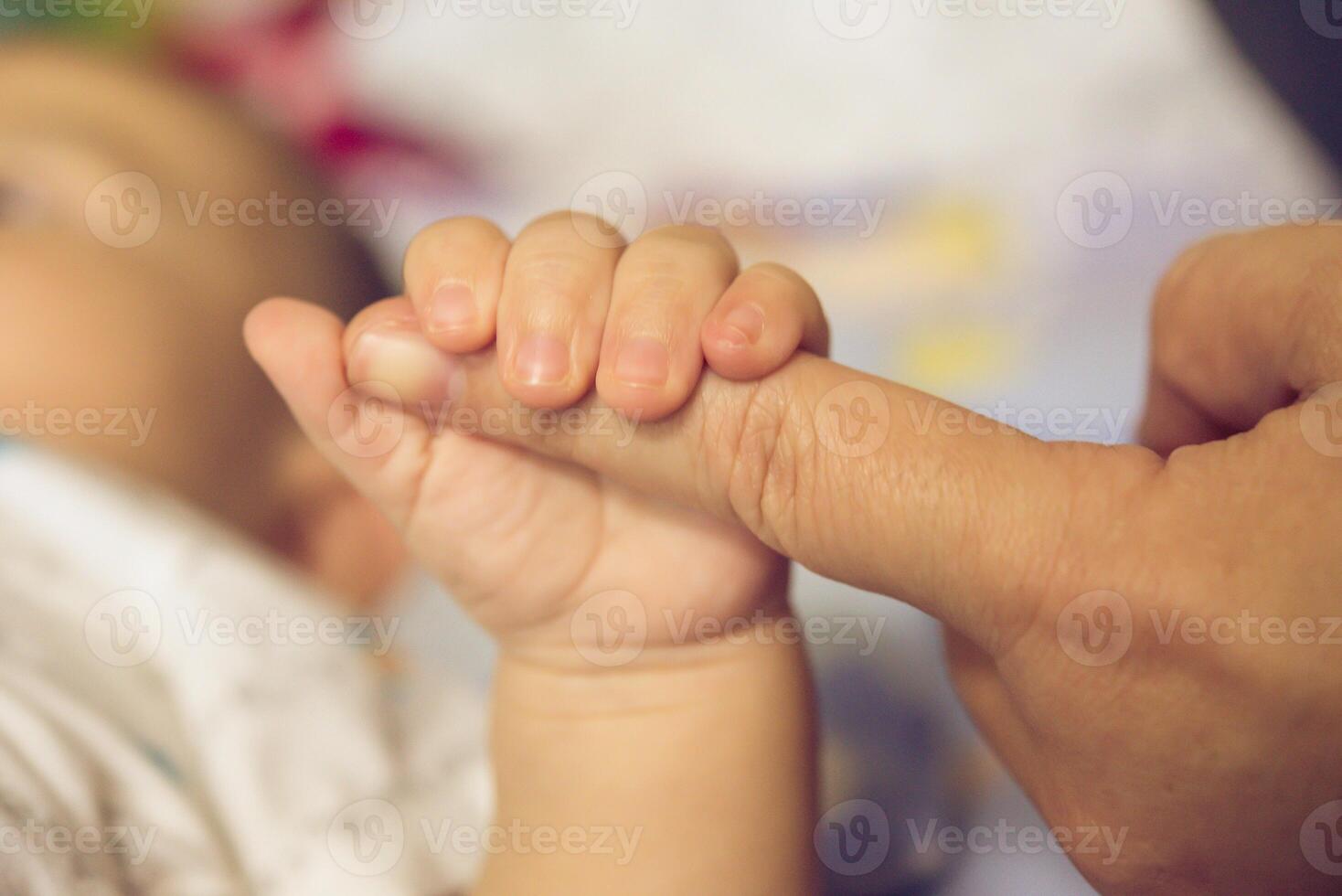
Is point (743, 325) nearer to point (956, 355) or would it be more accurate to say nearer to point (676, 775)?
point (676, 775)

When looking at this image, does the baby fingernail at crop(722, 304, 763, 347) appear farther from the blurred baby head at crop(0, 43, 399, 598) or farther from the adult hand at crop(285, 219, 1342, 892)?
the blurred baby head at crop(0, 43, 399, 598)

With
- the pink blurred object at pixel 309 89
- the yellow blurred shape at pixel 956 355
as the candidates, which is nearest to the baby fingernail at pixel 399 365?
the yellow blurred shape at pixel 956 355

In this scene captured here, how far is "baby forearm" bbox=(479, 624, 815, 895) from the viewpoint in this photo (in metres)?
0.68

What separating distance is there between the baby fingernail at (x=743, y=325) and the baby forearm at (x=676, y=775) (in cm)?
24

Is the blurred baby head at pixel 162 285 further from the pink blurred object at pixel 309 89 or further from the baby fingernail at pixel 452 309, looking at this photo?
the baby fingernail at pixel 452 309

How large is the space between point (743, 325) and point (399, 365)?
8.0 inches

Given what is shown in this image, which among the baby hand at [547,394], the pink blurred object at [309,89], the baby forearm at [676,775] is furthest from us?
the pink blurred object at [309,89]

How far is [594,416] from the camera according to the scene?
576mm

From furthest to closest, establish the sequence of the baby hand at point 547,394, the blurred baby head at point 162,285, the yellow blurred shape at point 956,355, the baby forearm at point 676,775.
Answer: the yellow blurred shape at point 956,355, the blurred baby head at point 162,285, the baby forearm at point 676,775, the baby hand at point 547,394

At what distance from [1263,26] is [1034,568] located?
893 mm

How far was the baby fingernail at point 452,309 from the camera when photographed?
569mm

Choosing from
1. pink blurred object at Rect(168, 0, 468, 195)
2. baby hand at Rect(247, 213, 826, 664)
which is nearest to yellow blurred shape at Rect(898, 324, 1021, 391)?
baby hand at Rect(247, 213, 826, 664)

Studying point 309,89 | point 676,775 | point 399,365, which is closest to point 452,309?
point 399,365

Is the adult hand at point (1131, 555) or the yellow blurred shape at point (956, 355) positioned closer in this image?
the adult hand at point (1131, 555)
